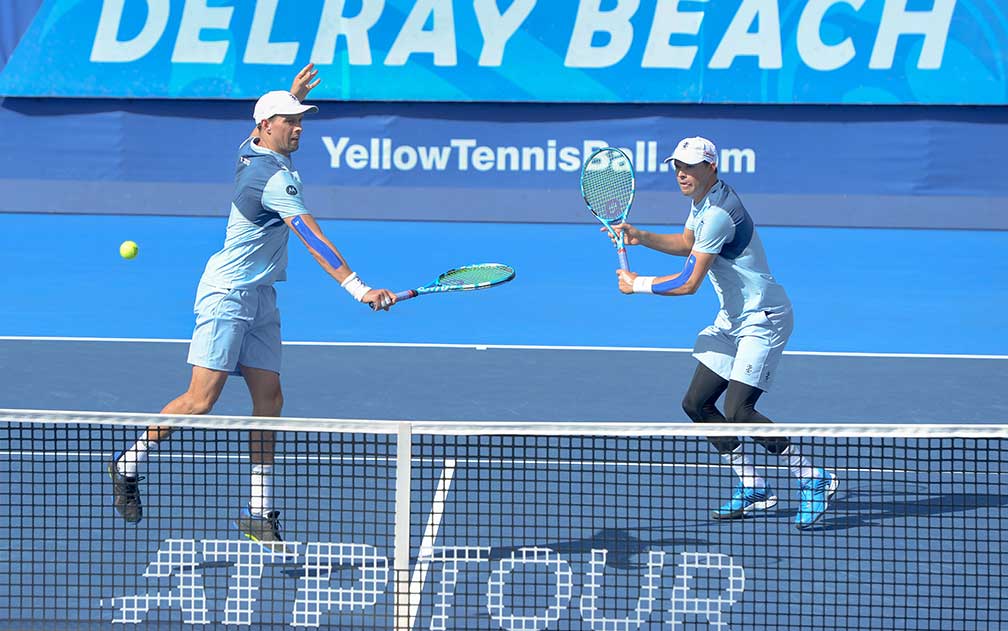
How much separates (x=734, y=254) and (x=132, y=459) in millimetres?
2757

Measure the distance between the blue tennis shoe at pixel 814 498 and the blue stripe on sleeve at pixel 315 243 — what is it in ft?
7.05

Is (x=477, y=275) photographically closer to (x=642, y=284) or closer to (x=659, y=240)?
(x=642, y=284)

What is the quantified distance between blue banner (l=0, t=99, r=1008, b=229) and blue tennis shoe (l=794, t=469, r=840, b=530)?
1082 centimetres

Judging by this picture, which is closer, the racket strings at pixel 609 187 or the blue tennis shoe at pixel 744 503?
the blue tennis shoe at pixel 744 503

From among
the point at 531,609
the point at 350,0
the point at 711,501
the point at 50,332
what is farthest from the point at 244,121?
the point at 531,609

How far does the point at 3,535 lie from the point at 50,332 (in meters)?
5.62

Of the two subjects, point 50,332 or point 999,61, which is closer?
point 50,332

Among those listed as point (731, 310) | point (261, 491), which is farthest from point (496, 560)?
point (731, 310)

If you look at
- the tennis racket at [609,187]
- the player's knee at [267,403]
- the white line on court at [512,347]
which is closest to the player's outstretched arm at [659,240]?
the tennis racket at [609,187]

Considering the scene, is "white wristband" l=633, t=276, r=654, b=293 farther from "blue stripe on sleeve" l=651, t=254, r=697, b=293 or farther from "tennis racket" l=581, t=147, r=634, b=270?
"tennis racket" l=581, t=147, r=634, b=270

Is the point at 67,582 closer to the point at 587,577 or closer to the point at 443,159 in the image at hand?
the point at 587,577

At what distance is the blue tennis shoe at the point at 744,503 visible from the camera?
6022mm

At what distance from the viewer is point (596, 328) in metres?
11.6

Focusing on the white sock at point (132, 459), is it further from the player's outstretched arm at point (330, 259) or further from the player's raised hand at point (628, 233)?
the player's raised hand at point (628, 233)
